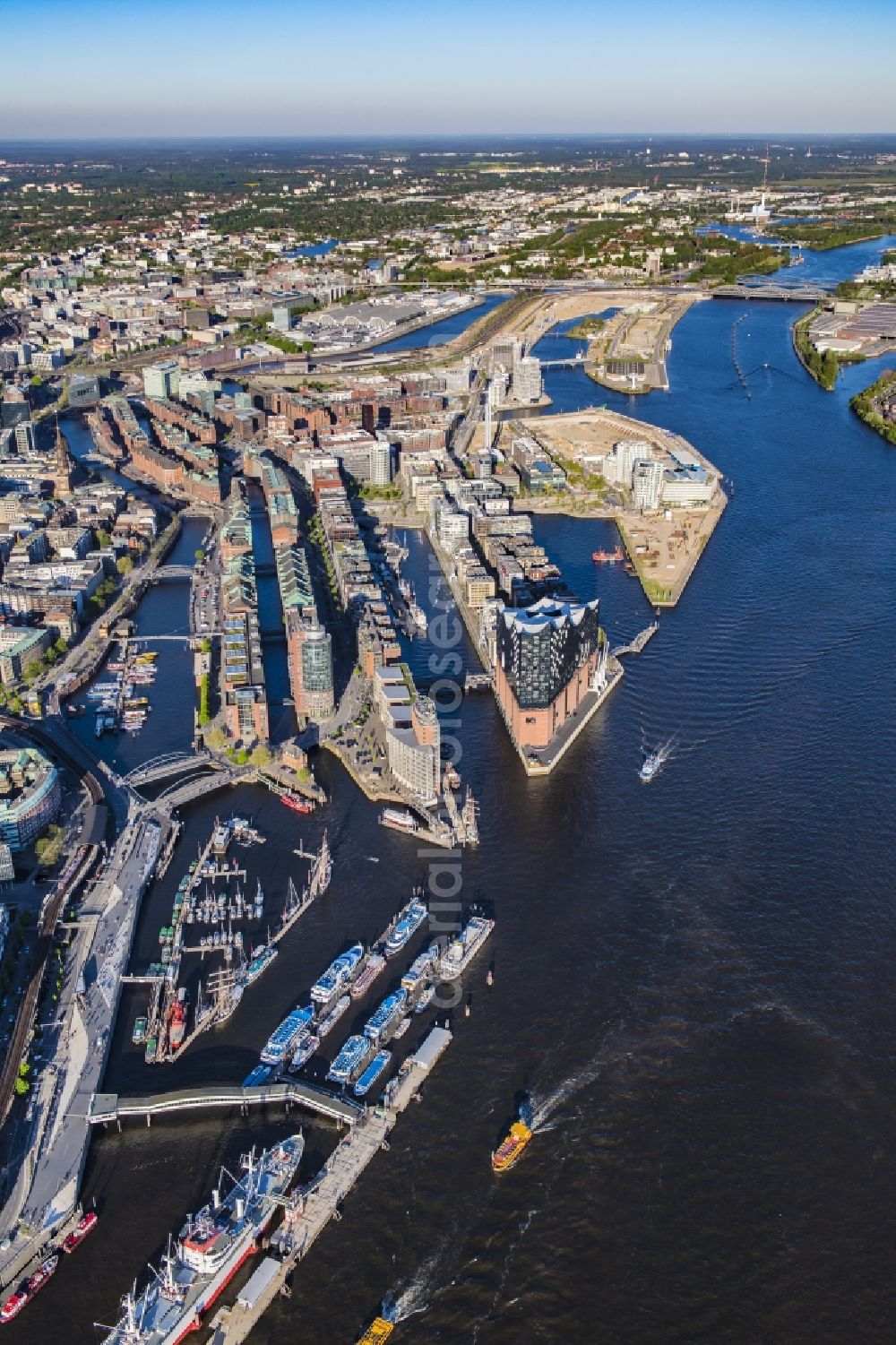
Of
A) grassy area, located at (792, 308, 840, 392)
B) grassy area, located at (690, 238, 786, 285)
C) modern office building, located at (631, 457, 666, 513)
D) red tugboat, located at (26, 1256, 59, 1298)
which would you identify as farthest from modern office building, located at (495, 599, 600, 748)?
grassy area, located at (690, 238, 786, 285)

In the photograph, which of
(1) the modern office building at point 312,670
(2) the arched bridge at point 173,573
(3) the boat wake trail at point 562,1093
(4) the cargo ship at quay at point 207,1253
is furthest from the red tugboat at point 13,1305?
(2) the arched bridge at point 173,573

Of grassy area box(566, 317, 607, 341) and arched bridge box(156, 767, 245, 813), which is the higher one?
grassy area box(566, 317, 607, 341)

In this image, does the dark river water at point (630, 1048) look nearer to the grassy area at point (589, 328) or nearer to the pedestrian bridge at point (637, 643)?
the pedestrian bridge at point (637, 643)

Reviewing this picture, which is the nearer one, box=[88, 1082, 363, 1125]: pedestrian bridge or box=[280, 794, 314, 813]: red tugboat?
box=[88, 1082, 363, 1125]: pedestrian bridge

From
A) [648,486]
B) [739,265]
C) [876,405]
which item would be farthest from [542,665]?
[739,265]

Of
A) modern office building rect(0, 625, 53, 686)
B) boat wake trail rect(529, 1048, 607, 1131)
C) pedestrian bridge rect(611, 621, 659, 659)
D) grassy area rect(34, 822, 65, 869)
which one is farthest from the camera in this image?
pedestrian bridge rect(611, 621, 659, 659)

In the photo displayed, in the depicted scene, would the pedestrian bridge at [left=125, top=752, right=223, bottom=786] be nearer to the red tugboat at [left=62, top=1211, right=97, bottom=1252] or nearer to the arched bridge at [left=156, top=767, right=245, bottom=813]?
the arched bridge at [left=156, top=767, right=245, bottom=813]
